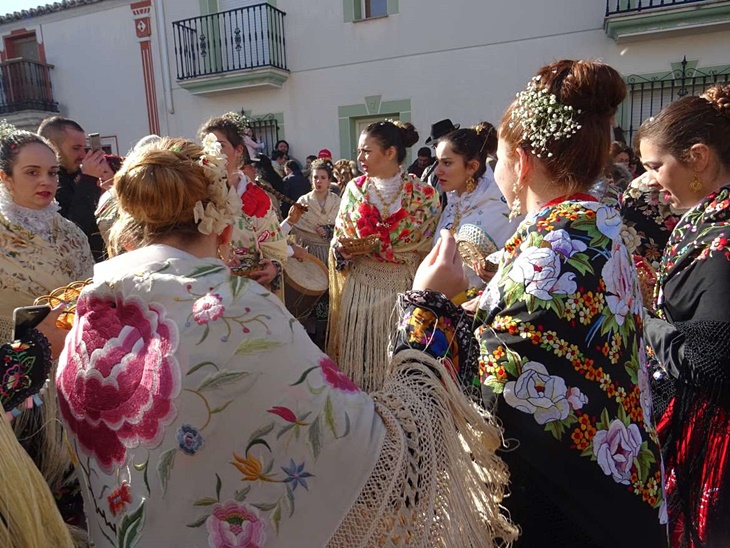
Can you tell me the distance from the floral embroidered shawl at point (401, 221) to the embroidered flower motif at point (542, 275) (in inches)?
92.7

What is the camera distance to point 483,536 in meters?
1.09

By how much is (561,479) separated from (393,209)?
2608mm

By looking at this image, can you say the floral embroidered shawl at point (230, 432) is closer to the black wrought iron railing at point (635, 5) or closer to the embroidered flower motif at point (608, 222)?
the embroidered flower motif at point (608, 222)

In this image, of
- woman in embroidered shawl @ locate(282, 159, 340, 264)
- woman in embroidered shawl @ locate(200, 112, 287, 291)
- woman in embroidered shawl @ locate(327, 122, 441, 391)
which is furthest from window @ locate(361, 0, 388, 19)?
woman in embroidered shawl @ locate(200, 112, 287, 291)

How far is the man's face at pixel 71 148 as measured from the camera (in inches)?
135

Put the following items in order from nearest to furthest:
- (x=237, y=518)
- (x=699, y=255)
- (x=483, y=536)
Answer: (x=237, y=518), (x=483, y=536), (x=699, y=255)

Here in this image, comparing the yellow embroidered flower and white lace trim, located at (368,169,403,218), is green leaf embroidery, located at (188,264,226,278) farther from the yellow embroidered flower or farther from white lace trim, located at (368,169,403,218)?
white lace trim, located at (368,169,403,218)

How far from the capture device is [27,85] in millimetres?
12453

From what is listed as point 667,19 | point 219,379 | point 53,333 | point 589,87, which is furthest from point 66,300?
point 667,19

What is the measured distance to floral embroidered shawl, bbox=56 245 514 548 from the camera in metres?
0.97

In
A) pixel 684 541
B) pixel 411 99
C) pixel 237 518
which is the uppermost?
pixel 411 99

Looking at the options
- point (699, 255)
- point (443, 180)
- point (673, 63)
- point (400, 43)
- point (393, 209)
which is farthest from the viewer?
point (400, 43)

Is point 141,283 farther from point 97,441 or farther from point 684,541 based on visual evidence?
point 684,541

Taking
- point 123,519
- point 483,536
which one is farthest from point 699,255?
point 123,519
